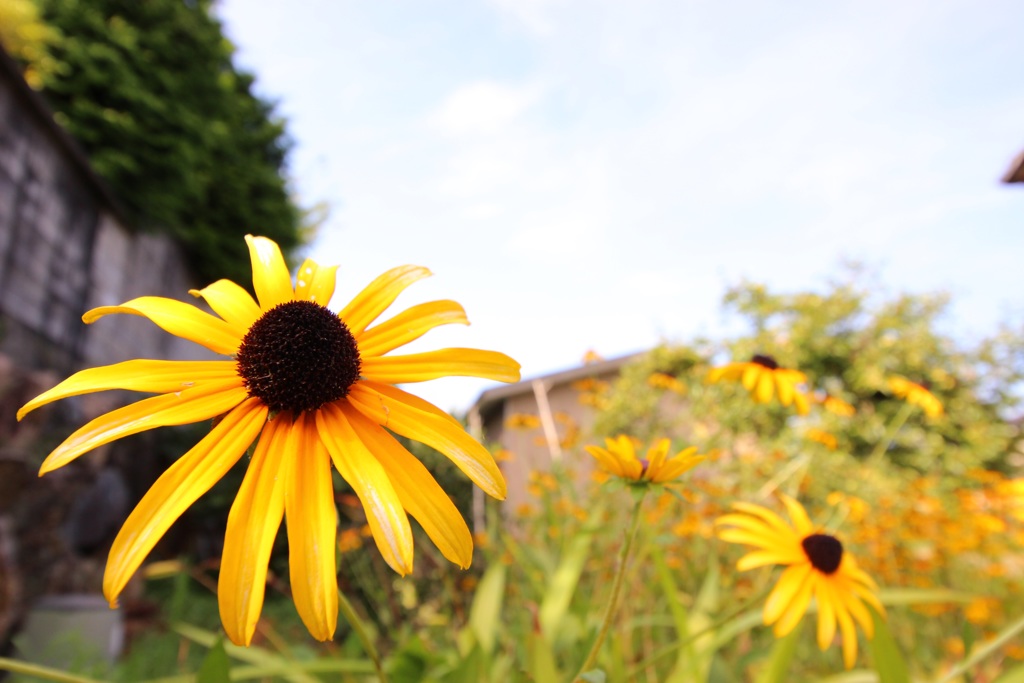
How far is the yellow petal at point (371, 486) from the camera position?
22.7 inches

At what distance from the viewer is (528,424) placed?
2695mm

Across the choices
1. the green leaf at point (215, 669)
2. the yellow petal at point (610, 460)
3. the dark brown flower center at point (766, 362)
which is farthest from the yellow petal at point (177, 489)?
the dark brown flower center at point (766, 362)

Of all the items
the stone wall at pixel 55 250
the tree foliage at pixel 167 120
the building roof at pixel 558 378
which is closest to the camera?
the stone wall at pixel 55 250

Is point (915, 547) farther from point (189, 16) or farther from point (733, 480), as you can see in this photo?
→ point (189, 16)

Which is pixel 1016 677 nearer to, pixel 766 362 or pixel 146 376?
pixel 766 362

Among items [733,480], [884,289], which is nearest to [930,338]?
[884,289]

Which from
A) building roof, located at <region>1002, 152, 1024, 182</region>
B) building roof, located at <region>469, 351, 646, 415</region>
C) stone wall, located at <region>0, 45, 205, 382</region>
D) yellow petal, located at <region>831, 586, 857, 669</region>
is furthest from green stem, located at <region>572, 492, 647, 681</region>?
stone wall, located at <region>0, 45, 205, 382</region>

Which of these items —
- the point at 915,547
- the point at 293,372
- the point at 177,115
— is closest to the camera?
the point at 293,372

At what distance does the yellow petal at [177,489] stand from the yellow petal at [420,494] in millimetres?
122

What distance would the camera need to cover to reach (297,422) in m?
0.75

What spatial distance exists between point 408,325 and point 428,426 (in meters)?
0.15

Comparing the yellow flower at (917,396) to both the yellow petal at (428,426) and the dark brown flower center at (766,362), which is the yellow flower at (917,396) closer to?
the dark brown flower center at (766,362)

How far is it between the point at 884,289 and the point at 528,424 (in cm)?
875

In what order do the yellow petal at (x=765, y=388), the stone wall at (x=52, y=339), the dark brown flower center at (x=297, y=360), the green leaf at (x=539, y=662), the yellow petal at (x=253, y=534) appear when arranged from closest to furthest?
1. the yellow petal at (x=253, y=534)
2. the dark brown flower center at (x=297, y=360)
3. the green leaf at (x=539, y=662)
4. the yellow petal at (x=765, y=388)
5. the stone wall at (x=52, y=339)
